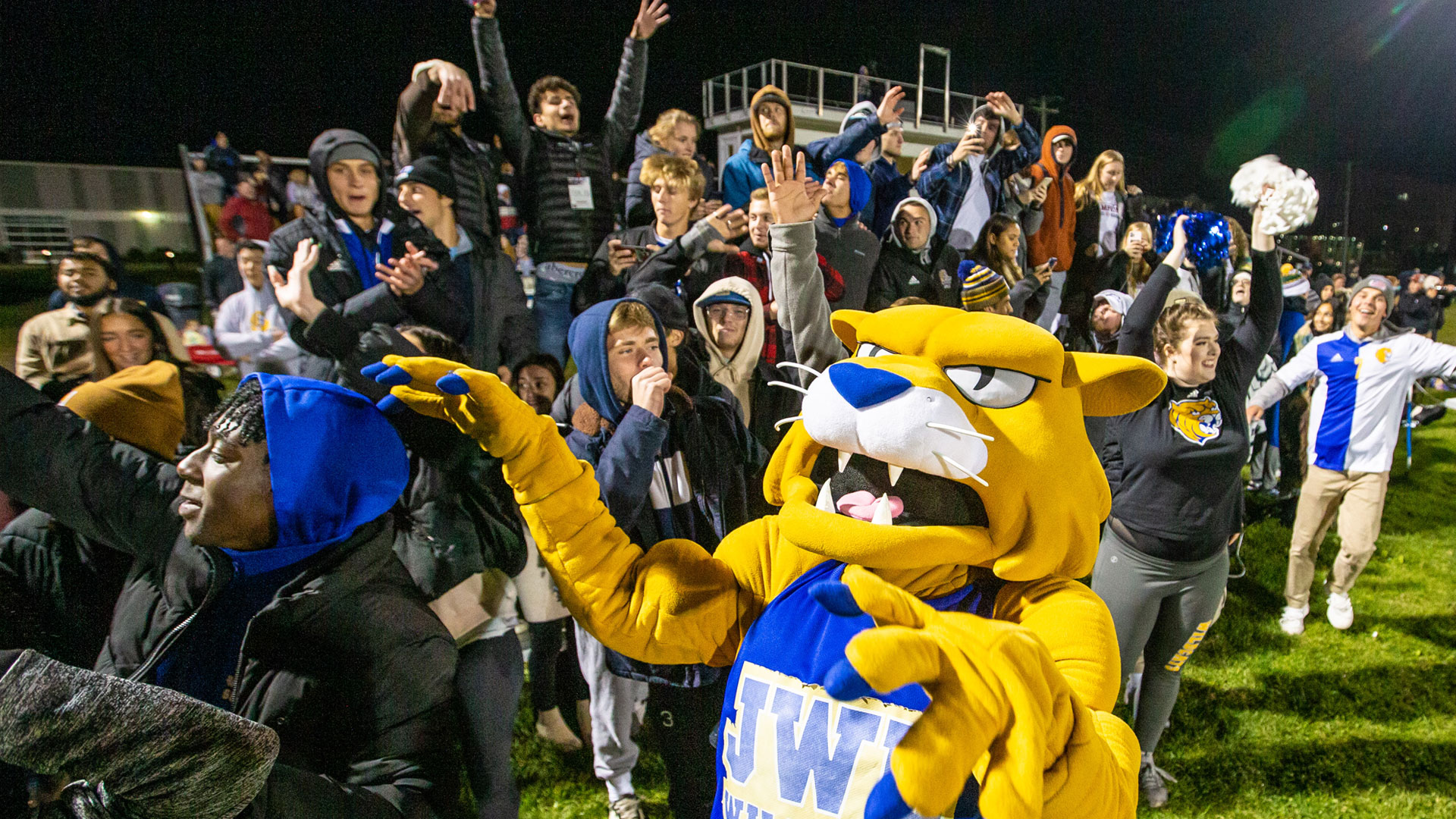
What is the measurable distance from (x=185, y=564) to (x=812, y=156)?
135 inches

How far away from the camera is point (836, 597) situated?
0.89 m

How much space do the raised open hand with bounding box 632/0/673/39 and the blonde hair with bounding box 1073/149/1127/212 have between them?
3.16 meters

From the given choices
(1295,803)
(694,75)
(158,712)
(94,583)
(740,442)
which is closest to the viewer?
(158,712)

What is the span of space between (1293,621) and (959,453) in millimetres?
3942

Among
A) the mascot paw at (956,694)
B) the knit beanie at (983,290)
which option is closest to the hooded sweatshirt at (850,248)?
the knit beanie at (983,290)

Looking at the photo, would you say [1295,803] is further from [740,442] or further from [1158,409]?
[740,442]

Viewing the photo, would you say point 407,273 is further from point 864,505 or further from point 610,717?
point 864,505

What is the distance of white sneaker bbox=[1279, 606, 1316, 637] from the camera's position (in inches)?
151

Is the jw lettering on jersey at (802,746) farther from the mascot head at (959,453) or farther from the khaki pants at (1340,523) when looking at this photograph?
the khaki pants at (1340,523)

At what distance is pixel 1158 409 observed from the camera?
2506 millimetres

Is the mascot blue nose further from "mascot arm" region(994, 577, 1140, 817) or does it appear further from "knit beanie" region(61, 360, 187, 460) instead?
"knit beanie" region(61, 360, 187, 460)

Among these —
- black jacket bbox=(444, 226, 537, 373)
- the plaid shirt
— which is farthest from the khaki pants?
black jacket bbox=(444, 226, 537, 373)

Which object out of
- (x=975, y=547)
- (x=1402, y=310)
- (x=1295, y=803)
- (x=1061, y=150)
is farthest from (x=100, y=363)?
(x=1402, y=310)

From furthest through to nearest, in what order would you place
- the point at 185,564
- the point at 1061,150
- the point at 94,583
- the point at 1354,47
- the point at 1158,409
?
the point at 1354,47, the point at 1061,150, the point at 1158,409, the point at 94,583, the point at 185,564
